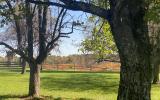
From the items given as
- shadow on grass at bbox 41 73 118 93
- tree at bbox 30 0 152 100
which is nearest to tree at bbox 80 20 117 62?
shadow on grass at bbox 41 73 118 93

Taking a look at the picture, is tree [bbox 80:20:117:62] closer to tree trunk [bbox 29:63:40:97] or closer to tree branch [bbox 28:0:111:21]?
tree trunk [bbox 29:63:40:97]

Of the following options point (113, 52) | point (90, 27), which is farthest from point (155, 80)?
point (90, 27)

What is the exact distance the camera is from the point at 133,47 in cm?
1214

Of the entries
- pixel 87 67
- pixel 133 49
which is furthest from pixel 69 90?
pixel 87 67

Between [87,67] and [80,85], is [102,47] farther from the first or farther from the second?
[87,67]

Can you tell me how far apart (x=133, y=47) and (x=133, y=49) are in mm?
56

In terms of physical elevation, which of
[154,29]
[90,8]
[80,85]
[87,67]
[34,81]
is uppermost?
[90,8]

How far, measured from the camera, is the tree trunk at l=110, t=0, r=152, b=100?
39.7 feet

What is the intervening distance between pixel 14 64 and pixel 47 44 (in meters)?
50.5

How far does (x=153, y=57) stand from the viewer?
1224 centimetres

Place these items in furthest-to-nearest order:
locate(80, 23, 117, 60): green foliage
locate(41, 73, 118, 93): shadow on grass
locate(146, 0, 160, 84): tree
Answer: locate(80, 23, 117, 60): green foliage
locate(41, 73, 118, 93): shadow on grass
locate(146, 0, 160, 84): tree

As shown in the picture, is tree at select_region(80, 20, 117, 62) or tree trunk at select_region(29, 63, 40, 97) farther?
tree at select_region(80, 20, 117, 62)

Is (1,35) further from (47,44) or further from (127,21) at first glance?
(127,21)

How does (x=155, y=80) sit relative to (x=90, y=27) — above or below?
below
